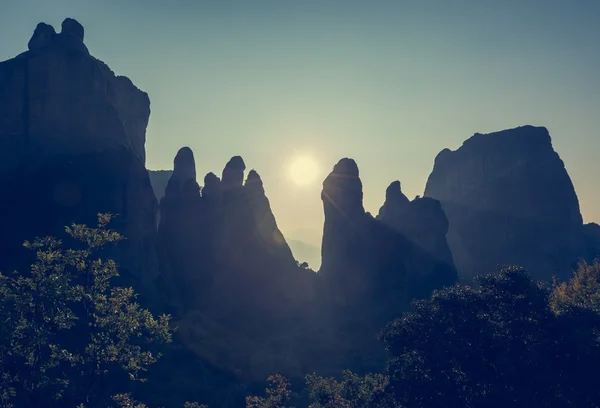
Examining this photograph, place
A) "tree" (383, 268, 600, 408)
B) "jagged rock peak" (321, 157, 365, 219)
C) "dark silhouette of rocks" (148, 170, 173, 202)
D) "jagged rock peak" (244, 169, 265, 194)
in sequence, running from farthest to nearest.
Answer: "dark silhouette of rocks" (148, 170, 173, 202) < "jagged rock peak" (321, 157, 365, 219) < "jagged rock peak" (244, 169, 265, 194) < "tree" (383, 268, 600, 408)

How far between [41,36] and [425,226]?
97987 millimetres

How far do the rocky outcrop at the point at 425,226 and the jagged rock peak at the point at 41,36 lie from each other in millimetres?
87073

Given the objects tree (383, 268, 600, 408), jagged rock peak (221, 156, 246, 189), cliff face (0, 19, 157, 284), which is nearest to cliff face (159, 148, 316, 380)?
jagged rock peak (221, 156, 246, 189)

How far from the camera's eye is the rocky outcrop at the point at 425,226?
4705 inches

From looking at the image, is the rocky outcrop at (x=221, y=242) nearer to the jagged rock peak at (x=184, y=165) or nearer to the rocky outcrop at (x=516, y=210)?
the jagged rock peak at (x=184, y=165)

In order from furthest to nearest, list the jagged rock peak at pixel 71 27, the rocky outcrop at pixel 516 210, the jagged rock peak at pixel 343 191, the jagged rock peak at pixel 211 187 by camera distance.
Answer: the rocky outcrop at pixel 516 210 < the jagged rock peak at pixel 343 191 < the jagged rock peak at pixel 211 187 < the jagged rock peak at pixel 71 27

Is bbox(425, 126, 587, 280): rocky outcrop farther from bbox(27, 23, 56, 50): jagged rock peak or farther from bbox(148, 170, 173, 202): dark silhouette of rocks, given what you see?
bbox(27, 23, 56, 50): jagged rock peak

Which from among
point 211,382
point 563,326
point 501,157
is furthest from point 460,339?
point 501,157

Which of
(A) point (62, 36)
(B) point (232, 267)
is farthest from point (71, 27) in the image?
(B) point (232, 267)

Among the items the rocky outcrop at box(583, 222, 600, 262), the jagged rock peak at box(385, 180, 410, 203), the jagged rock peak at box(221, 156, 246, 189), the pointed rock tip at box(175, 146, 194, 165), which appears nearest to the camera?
the pointed rock tip at box(175, 146, 194, 165)

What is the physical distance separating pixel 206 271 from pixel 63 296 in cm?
7108

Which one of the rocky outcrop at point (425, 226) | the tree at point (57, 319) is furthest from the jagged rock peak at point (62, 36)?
the tree at point (57, 319)

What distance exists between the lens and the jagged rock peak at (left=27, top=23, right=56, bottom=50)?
95.8m

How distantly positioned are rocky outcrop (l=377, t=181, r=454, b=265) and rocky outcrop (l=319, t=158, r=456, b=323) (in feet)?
9.07
